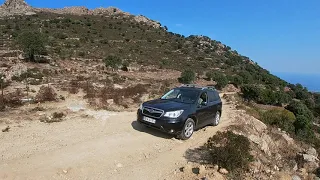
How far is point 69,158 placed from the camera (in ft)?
24.6

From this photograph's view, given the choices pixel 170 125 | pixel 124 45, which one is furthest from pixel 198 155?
pixel 124 45

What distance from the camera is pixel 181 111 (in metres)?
9.58

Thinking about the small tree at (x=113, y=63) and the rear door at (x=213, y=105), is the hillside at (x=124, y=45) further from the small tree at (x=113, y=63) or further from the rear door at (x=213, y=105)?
the rear door at (x=213, y=105)

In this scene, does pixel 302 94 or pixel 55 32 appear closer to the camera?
pixel 55 32

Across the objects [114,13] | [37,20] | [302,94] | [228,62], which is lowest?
[302,94]

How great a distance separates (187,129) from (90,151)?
3.53m

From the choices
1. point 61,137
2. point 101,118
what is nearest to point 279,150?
point 101,118

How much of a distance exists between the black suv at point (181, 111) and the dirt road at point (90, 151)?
0.49 meters

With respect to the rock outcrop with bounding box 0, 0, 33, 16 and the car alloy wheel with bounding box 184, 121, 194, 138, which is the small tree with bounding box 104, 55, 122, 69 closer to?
the car alloy wheel with bounding box 184, 121, 194, 138

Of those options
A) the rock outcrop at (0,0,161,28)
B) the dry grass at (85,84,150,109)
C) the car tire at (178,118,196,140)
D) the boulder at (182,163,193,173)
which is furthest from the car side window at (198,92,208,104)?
the rock outcrop at (0,0,161,28)

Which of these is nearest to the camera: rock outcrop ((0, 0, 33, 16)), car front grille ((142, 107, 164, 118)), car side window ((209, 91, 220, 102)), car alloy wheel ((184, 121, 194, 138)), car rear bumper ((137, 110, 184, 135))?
car rear bumper ((137, 110, 184, 135))

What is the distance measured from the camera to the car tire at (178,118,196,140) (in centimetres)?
973

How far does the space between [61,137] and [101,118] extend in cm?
316

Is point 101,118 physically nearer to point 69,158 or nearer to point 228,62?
point 69,158
